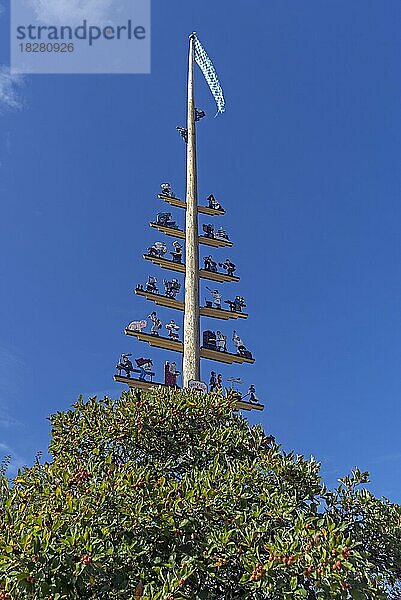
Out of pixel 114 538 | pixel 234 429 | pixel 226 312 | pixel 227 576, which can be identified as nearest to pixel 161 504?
pixel 114 538

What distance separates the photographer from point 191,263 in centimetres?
1159

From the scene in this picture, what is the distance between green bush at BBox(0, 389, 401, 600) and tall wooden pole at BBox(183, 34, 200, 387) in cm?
376

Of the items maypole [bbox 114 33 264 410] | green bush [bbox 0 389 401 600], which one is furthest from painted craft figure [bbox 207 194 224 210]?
green bush [bbox 0 389 401 600]

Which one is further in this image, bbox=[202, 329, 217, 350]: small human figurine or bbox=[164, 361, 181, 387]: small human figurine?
bbox=[202, 329, 217, 350]: small human figurine

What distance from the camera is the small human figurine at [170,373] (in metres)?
10.4

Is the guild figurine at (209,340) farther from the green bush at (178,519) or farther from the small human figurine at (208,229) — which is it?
the green bush at (178,519)

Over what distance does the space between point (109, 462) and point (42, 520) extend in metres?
1.21

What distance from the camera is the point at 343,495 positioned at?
17.9 ft

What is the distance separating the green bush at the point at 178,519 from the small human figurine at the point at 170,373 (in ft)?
13.7

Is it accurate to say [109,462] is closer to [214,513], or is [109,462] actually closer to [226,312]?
[214,513]

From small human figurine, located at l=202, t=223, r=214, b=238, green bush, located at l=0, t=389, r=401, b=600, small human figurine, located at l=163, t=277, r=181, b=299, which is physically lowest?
green bush, located at l=0, t=389, r=401, b=600

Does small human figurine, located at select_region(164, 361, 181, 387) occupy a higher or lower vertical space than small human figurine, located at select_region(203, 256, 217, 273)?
lower

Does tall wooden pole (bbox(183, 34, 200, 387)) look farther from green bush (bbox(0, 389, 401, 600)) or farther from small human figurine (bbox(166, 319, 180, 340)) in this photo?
green bush (bbox(0, 389, 401, 600))

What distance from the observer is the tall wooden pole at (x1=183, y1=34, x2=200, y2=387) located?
10.3 meters
